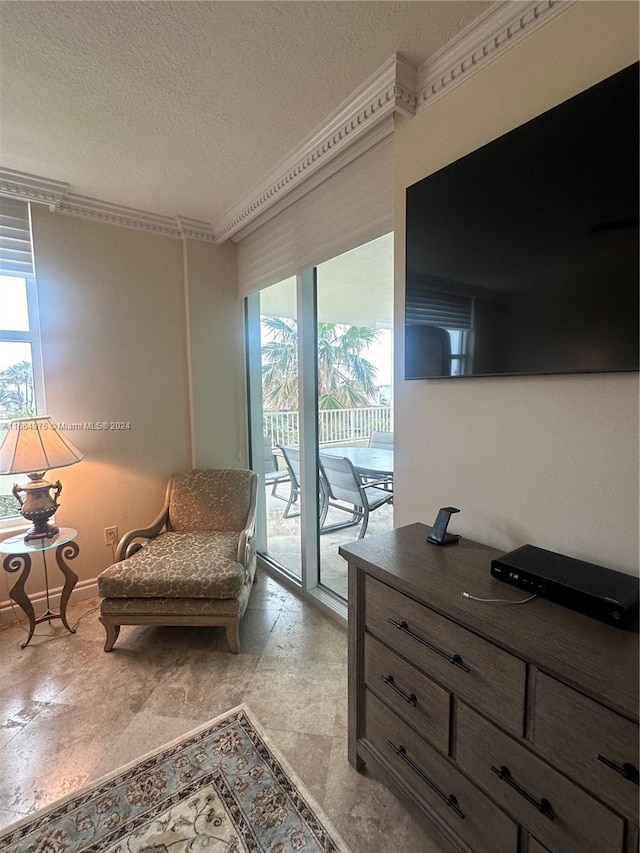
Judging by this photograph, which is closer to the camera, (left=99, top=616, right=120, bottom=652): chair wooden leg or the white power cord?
the white power cord

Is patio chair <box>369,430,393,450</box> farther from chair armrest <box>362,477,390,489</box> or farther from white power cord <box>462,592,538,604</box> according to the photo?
white power cord <box>462,592,538,604</box>

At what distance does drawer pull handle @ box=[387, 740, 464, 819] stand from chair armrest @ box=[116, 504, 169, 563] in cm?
175

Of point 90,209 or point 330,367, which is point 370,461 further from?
point 90,209

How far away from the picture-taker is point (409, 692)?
1.18 meters

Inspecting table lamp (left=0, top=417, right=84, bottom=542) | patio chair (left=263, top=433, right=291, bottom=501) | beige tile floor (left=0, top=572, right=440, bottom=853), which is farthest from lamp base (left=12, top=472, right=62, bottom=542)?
patio chair (left=263, top=433, right=291, bottom=501)

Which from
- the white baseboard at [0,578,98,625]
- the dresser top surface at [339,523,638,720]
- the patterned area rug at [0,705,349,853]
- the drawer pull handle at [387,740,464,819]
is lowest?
the patterned area rug at [0,705,349,853]

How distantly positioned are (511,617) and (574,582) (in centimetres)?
19

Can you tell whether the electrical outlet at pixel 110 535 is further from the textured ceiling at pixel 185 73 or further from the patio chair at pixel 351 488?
the textured ceiling at pixel 185 73

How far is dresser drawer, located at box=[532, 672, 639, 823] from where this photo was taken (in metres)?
0.72

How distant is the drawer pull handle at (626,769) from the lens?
71cm

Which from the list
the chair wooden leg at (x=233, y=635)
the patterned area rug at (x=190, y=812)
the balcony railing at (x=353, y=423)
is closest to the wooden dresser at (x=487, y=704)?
the patterned area rug at (x=190, y=812)

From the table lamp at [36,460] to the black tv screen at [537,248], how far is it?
1996 millimetres

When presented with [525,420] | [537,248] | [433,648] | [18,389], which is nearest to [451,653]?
[433,648]

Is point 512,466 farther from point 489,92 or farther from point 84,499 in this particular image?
point 84,499
